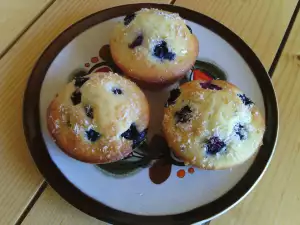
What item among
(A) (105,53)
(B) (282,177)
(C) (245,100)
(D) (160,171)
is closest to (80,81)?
(A) (105,53)

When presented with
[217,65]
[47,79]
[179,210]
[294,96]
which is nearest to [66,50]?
[47,79]

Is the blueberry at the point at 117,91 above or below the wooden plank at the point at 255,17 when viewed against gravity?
above

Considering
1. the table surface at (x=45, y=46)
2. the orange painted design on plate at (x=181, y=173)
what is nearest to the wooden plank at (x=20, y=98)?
the table surface at (x=45, y=46)

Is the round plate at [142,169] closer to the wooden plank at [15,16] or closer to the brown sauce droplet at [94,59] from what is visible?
the brown sauce droplet at [94,59]

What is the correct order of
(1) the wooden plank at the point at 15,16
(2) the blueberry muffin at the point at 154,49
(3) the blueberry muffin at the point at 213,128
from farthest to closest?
1. (1) the wooden plank at the point at 15,16
2. (2) the blueberry muffin at the point at 154,49
3. (3) the blueberry muffin at the point at 213,128

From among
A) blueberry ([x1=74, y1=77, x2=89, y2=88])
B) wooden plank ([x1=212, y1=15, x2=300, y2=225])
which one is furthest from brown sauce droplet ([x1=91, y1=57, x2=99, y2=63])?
wooden plank ([x1=212, y1=15, x2=300, y2=225])

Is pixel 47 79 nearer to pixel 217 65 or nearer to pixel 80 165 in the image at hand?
pixel 80 165
